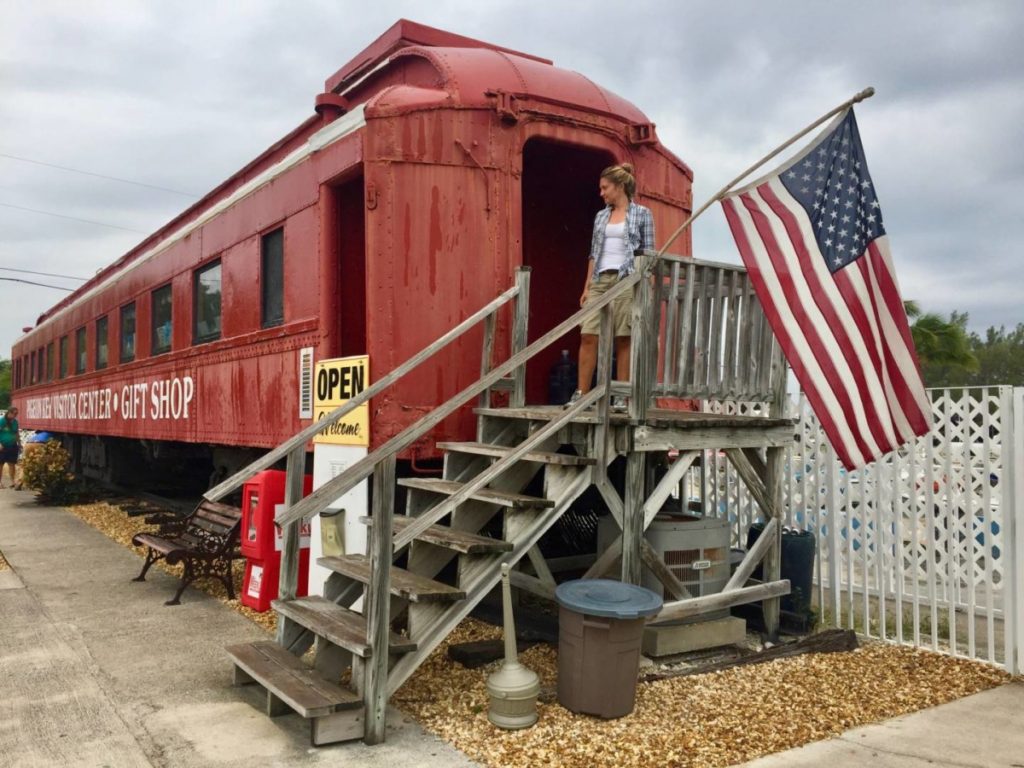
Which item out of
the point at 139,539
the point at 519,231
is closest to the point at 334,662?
the point at 519,231

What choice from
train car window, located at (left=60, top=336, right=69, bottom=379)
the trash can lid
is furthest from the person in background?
the trash can lid

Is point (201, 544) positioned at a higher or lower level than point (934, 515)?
lower

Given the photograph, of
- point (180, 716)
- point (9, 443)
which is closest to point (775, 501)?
point (180, 716)

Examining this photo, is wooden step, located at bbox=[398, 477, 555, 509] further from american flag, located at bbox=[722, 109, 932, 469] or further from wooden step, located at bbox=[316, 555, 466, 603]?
american flag, located at bbox=[722, 109, 932, 469]

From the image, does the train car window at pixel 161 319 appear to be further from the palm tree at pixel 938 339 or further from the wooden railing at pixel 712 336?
the palm tree at pixel 938 339

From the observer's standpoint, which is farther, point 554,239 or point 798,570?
point 554,239

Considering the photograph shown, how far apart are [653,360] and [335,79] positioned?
3473 mm

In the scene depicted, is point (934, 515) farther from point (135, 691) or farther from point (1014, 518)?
point (135, 691)

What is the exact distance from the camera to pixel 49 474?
43.2 feet

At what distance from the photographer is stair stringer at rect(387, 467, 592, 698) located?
3920 mm

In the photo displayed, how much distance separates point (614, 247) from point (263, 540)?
123 inches

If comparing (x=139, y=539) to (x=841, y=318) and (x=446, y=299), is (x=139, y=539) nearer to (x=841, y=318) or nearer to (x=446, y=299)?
(x=446, y=299)

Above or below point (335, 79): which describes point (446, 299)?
below

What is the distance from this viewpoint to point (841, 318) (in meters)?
4.52
